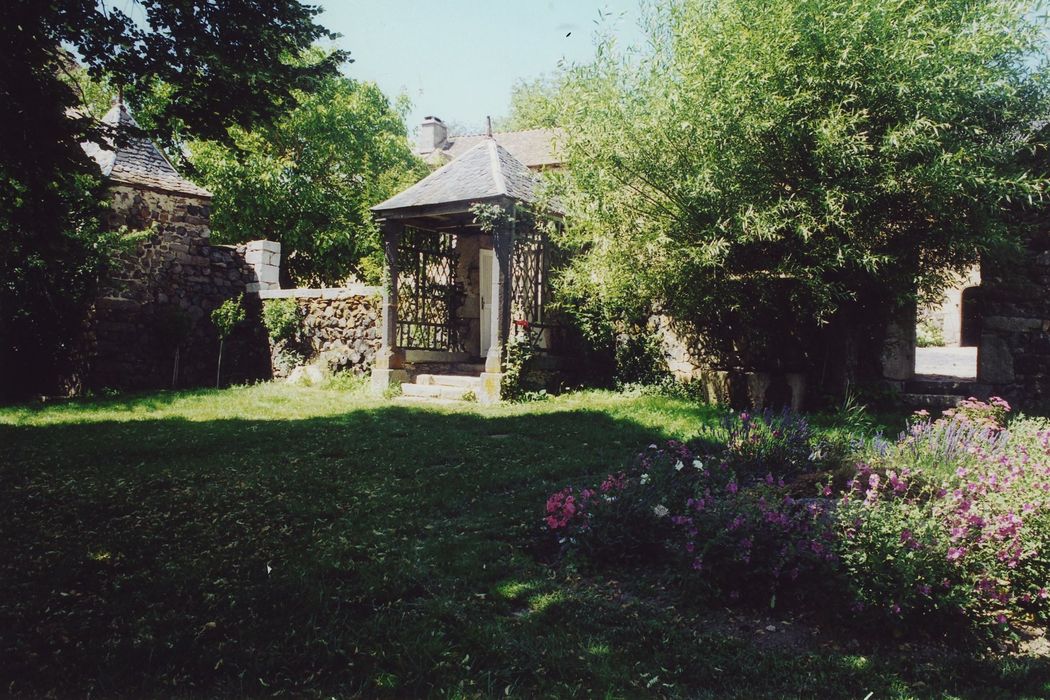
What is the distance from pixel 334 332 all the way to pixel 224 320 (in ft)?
6.76

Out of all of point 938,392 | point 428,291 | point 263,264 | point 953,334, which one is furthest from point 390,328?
point 953,334

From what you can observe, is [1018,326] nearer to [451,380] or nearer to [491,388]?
[491,388]

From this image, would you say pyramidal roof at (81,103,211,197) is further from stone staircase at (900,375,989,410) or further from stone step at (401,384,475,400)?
stone staircase at (900,375,989,410)

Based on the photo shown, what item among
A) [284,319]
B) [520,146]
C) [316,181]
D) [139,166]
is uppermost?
[520,146]

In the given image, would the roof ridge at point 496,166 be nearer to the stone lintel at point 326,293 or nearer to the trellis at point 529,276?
the trellis at point 529,276

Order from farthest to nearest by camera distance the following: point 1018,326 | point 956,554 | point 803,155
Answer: point 1018,326 < point 803,155 < point 956,554

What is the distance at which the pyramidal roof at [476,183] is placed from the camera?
10430mm

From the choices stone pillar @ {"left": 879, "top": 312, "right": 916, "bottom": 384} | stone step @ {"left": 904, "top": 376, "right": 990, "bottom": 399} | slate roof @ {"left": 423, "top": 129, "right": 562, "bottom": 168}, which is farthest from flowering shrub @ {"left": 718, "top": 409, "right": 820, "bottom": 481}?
slate roof @ {"left": 423, "top": 129, "right": 562, "bottom": 168}

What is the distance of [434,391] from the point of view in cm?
1072

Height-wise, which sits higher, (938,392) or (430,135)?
(430,135)

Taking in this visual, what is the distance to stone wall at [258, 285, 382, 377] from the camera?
12.2 m

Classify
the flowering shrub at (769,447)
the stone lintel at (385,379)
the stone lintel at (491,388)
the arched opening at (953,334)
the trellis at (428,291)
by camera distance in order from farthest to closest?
the trellis at (428,291), the stone lintel at (385,379), the stone lintel at (491,388), the arched opening at (953,334), the flowering shrub at (769,447)

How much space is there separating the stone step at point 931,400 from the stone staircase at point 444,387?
5.89 meters

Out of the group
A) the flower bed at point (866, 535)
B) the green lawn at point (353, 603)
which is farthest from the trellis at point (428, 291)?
the flower bed at point (866, 535)
